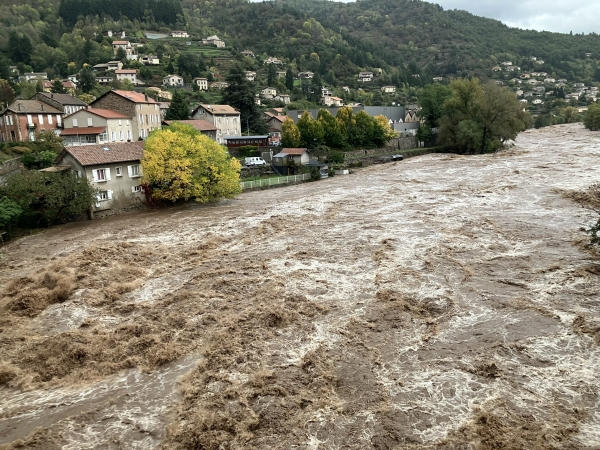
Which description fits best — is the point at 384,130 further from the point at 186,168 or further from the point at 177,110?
the point at 186,168

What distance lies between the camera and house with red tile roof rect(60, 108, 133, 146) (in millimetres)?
37562

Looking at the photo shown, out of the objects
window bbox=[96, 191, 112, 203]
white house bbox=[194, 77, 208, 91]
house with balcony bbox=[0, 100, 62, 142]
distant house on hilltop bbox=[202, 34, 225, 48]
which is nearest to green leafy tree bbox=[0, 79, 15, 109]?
house with balcony bbox=[0, 100, 62, 142]

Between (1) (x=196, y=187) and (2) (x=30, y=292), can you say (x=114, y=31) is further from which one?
(2) (x=30, y=292)

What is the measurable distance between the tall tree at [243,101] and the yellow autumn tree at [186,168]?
99.0 ft

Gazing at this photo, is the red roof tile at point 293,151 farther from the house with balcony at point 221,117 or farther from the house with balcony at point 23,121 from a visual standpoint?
the house with balcony at point 23,121

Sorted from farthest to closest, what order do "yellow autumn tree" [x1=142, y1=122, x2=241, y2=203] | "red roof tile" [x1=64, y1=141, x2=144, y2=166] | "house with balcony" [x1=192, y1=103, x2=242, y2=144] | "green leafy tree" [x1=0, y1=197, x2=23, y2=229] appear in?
"house with balcony" [x1=192, y1=103, x2=242, y2=144] → "yellow autumn tree" [x1=142, y1=122, x2=241, y2=203] → "red roof tile" [x1=64, y1=141, x2=144, y2=166] → "green leafy tree" [x1=0, y1=197, x2=23, y2=229]

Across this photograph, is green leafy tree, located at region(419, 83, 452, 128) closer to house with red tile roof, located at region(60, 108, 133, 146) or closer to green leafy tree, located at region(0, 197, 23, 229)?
house with red tile roof, located at region(60, 108, 133, 146)

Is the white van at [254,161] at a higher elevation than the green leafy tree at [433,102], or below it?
below

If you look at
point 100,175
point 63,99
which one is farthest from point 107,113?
point 63,99

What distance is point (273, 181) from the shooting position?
125 ft

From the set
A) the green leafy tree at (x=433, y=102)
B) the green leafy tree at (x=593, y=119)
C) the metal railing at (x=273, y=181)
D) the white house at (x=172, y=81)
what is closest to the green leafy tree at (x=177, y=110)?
the metal railing at (x=273, y=181)

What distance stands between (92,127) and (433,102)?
149 ft

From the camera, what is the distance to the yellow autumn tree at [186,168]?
28.7 m

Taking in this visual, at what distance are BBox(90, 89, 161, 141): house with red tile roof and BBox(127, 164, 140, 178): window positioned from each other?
11.7 metres
